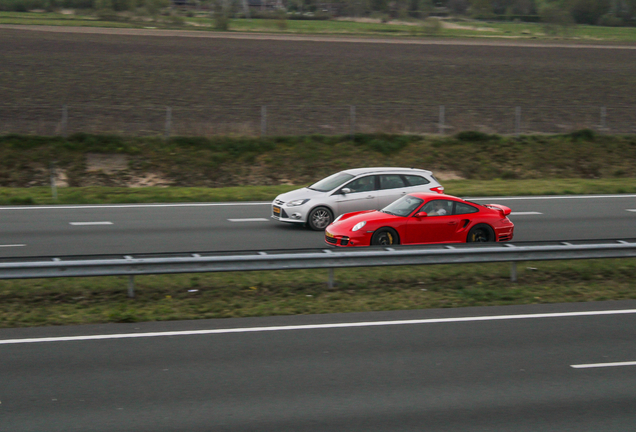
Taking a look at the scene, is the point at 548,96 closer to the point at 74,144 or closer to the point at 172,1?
the point at 74,144

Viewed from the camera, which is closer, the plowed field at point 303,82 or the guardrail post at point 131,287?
the guardrail post at point 131,287

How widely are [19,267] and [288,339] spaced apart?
13.3ft

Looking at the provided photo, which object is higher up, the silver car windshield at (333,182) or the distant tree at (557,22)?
the distant tree at (557,22)

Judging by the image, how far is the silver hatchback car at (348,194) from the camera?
16000mm

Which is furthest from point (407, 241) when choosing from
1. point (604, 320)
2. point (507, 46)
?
point (507, 46)

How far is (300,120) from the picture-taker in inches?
1153

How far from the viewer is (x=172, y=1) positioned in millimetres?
78500

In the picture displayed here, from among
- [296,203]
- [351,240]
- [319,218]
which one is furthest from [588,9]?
[351,240]

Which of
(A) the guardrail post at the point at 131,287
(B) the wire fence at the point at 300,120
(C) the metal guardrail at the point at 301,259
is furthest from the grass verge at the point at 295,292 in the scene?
(B) the wire fence at the point at 300,120

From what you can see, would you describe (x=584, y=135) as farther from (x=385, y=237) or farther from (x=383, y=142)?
(x=385, y=237)

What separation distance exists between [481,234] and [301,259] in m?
4.95

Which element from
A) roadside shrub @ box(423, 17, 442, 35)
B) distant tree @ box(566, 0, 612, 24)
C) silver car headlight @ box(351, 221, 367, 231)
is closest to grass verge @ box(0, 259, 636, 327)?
silver car headlight @ box(351, 221, 367, 231)

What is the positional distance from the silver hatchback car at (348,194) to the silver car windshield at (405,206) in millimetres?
2133

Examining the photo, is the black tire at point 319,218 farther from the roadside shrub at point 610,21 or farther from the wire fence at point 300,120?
the roadside shrub at point 610,21
